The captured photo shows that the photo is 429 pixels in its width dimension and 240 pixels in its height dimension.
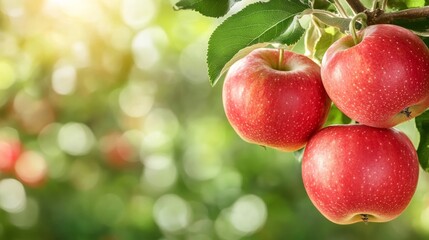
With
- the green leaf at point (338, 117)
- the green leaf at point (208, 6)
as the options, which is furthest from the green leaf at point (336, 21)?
the green leaf at point (338, 117)

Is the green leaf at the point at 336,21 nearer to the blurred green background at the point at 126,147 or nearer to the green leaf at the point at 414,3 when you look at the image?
the green leaf at the point at 414,3

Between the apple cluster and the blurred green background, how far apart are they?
83.8 inches

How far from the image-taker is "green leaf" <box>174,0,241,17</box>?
0.94 metres

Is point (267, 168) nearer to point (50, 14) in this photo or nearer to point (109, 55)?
point (109, 55)

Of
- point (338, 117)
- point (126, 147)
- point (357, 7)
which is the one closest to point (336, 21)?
point (357, 7)

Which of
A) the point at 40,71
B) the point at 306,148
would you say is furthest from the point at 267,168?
the point at 306,148

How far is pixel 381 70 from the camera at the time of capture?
864 mm

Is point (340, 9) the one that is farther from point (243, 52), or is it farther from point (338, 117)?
point (338, 117)

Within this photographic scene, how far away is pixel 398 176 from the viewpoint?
3.12ft

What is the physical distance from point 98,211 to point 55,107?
1.37ft

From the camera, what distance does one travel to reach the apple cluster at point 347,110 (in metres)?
0.86

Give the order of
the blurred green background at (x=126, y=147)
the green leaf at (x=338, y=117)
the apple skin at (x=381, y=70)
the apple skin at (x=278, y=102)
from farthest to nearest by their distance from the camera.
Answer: the blurred green background at (x=126, y=147)
the green leaf at (x=338, y=117)
the apple skin at (x=278, y=102)
the apple skin at (x=381, y=70)

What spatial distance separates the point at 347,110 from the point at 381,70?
57 mm

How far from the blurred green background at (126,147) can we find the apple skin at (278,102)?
2.13m
